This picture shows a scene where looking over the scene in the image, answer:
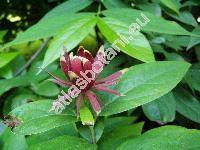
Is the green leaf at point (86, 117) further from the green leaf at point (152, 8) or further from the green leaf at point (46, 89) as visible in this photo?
the green leaf at point (152, 8)

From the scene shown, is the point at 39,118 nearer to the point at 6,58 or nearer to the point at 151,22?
the point at 151,22

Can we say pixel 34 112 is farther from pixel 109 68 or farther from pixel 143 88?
pixel 109 68

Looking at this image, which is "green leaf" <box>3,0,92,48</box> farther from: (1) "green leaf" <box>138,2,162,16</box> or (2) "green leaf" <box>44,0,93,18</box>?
(1) "green leaf" <box>138,2,162,16</box>

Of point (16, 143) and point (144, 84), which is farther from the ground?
point (144, 84)

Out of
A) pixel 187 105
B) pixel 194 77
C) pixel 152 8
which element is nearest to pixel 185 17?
pixel 152 8

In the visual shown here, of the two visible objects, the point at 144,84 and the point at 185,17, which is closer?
the point at 144,84

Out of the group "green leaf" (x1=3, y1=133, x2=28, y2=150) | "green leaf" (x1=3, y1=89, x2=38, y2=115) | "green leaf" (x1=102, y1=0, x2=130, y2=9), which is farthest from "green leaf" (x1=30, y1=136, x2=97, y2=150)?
"green leaf" (x1=102, y1=0, x2=130, y2=9)

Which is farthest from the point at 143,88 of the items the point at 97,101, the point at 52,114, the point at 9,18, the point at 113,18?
the point at 9,18
